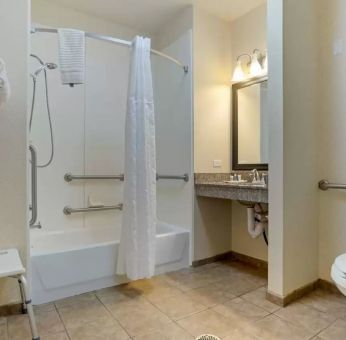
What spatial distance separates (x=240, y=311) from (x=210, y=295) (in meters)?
0.29

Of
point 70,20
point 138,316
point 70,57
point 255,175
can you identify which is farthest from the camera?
point 70,20

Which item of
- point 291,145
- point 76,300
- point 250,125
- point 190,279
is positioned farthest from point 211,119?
point 76,300

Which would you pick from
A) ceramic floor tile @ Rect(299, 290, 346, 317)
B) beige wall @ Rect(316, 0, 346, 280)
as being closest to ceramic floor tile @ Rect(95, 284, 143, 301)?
ceramic floor tile @ Rect(299, 290, 346, 317)

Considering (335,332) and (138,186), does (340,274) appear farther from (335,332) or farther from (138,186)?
(138,186)

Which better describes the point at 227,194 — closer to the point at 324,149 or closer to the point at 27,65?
the point at 324,149

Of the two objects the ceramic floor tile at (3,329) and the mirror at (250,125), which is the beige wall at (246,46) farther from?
the ceramic floor tile at (3,329)

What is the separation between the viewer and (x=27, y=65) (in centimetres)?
174

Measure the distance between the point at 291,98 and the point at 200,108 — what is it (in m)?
0.95

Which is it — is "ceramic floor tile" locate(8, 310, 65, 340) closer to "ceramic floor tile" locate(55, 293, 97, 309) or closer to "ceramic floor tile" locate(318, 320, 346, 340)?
"ceramic floor tile" locate(55, 293, 97, 309)

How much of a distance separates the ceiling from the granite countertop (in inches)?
62.7

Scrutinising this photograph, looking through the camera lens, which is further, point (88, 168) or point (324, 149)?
point (88, 168)

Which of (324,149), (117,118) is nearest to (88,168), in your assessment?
(117,118)

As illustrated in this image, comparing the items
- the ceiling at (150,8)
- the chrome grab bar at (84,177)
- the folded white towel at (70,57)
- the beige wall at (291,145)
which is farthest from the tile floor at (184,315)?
the ceiling at (150,8)

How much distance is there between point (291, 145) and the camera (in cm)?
188
